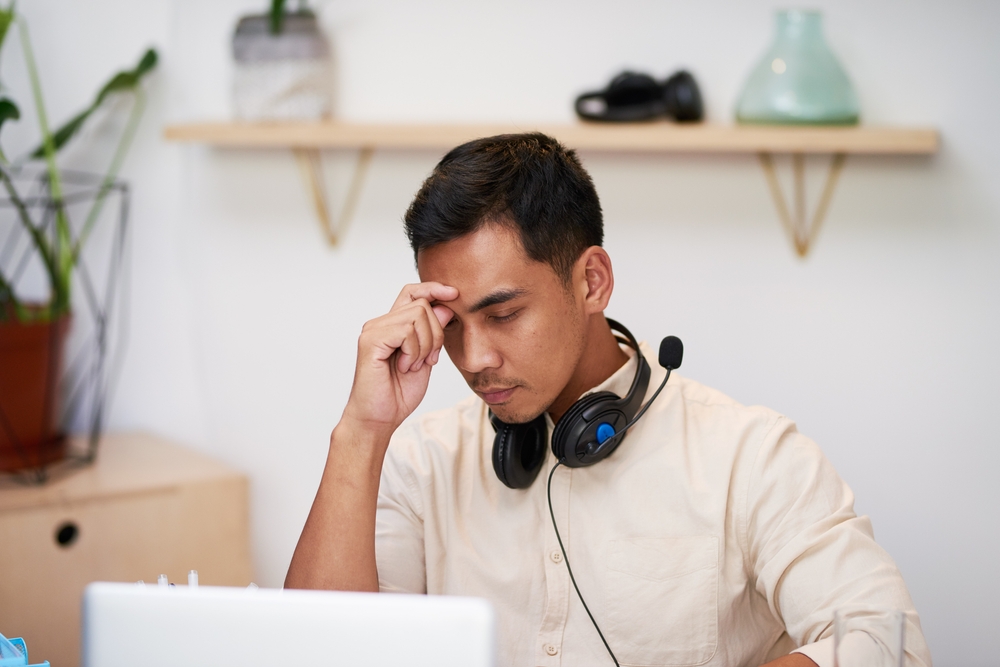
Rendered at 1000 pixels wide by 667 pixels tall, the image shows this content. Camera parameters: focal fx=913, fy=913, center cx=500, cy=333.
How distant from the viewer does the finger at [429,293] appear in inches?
48.3

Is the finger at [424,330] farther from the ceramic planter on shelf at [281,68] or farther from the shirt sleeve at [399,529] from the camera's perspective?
the ceramic planter on shelf at [281,68]

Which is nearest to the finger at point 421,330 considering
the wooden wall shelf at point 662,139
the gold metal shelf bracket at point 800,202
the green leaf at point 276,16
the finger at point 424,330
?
the finger at point 424,330

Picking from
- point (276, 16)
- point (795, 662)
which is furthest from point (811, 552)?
point (276, 16)

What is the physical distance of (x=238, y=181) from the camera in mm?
2363

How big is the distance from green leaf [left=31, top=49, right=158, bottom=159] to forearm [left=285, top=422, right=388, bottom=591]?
1352 millimetres

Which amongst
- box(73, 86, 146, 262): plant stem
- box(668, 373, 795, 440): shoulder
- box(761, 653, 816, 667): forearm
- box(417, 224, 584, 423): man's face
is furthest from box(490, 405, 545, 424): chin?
box(73, 86, 146, 262): plant stem

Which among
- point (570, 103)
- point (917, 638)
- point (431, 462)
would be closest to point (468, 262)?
point (431, 462)

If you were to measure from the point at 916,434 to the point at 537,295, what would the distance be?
3.76ft

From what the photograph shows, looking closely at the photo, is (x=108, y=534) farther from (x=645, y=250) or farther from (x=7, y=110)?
(x=645, y=250)

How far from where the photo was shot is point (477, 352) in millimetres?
1238

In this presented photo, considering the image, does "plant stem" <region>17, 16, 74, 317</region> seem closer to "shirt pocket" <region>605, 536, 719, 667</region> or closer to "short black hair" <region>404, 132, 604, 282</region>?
"short black hair" <region>404, 132, 604, 282</region>

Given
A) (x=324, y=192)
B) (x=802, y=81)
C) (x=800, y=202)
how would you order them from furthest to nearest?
(x=324, y=192), (x=800, y=202), (x=802, y=81)

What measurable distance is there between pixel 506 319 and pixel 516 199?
0.16m

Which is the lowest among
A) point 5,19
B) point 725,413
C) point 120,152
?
point 725,413
